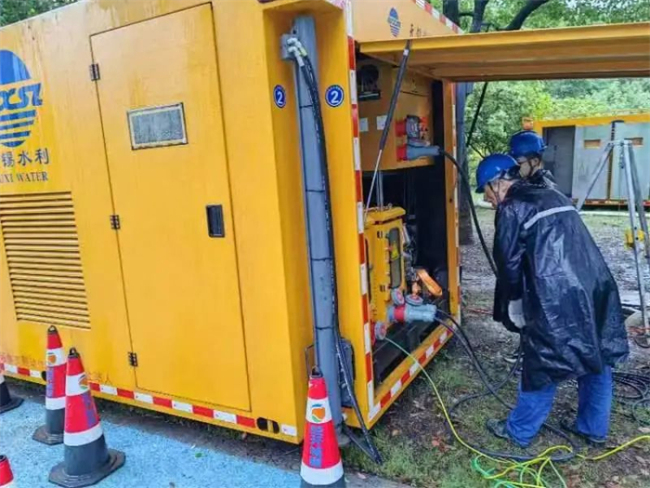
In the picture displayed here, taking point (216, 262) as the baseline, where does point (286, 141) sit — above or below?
above

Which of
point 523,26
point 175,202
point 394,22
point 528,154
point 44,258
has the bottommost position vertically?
point 44,258

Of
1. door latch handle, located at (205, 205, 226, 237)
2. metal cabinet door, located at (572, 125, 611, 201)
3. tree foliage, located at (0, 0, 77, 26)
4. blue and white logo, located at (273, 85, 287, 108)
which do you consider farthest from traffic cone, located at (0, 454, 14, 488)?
metal cabinet door, located at (572, 125, 611, 201)

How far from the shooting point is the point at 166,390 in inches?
124

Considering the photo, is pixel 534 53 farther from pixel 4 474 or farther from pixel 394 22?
pixel 4 474

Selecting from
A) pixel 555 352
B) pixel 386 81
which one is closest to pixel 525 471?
pixel 555 352

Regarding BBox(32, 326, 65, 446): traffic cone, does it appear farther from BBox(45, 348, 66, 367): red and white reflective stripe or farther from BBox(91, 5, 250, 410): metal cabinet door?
BBox(91, 5, 250, 410): metal cabinet door

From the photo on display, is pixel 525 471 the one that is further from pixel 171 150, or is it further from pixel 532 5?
pixel 532 5

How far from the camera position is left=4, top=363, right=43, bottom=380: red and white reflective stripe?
3766mm

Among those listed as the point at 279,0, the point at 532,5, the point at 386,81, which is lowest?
the point at 386,81

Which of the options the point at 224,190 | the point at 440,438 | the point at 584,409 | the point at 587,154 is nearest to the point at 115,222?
the point at 224,190

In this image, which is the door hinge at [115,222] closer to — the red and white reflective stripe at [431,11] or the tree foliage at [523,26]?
the red and white reflective stripe at [431,11]

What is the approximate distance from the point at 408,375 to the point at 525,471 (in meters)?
0.96

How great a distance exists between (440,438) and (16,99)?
3.56m

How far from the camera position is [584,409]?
9.92 feet
